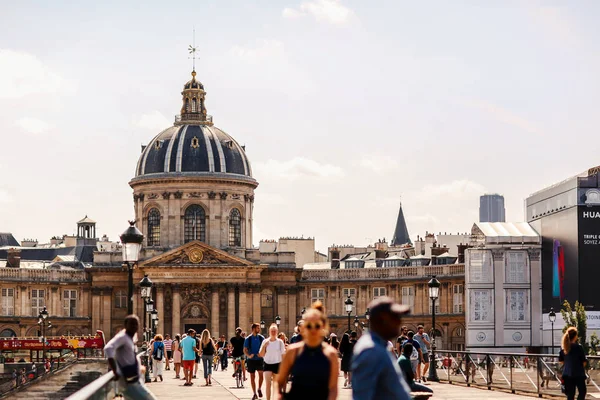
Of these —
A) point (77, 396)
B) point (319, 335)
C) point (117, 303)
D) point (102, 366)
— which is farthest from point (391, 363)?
point (117, 303)

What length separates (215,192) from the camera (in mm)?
114750

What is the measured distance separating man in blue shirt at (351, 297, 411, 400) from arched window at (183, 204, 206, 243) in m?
102

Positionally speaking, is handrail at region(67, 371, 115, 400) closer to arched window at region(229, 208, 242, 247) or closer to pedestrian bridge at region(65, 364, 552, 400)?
pedestrian bridge at region(65, 364, 552, 400)

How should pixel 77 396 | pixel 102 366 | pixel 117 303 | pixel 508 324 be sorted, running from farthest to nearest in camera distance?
pixel 117 303
pixel 508 324
pixel 102 366
pixel 77 396

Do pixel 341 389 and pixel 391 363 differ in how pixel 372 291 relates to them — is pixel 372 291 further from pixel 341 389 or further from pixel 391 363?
pixel 391 363

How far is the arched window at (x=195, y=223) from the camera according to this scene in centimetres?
11444

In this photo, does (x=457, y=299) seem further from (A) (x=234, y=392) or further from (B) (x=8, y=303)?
(A) (x=234, y=392)

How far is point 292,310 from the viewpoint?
112 m

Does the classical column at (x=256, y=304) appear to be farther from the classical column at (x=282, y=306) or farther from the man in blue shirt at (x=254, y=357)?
the man in blue shirt at (x=254, y=357)

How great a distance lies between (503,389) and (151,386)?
35.0 ft

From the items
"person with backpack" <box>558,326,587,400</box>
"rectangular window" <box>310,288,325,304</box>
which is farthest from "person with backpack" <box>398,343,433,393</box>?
"rectangular window" <box>310,288,325,304</box>

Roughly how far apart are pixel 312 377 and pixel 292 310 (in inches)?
3838

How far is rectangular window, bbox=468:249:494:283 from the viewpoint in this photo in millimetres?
94812

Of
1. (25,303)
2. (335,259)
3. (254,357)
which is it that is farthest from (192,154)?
(254,357)
